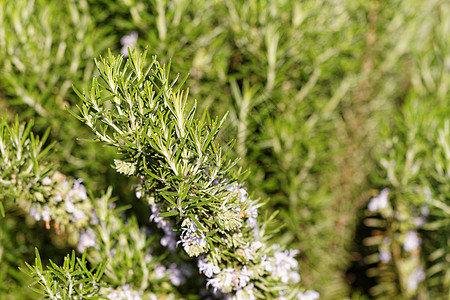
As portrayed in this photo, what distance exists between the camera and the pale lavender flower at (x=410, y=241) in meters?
0.94

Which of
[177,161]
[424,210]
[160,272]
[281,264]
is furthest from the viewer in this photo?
[424,210]

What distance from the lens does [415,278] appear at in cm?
99

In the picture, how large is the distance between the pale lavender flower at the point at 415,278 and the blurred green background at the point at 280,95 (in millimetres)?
26

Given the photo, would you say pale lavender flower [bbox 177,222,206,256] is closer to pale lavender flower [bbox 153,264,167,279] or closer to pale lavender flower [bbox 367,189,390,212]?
pale lavender flower [bbox 153,264,167,279]

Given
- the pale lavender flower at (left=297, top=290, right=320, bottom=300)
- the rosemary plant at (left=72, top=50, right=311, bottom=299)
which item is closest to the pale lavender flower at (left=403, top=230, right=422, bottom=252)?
the pale lavender flower at (left=297, top=290, right=320, bottom=300)

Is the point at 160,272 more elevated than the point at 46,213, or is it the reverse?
the point at 46,213

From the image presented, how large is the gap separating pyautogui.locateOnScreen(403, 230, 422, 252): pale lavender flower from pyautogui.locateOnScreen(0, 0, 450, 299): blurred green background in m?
0.05

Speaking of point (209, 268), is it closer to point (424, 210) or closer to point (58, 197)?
point (58, 197)

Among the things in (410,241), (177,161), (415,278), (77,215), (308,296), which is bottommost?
(415,278)

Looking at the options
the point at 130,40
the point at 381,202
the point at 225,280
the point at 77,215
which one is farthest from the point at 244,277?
the point at 130,40

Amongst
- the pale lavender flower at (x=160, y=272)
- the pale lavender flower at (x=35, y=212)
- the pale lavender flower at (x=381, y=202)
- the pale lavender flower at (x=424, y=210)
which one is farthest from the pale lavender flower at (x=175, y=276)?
the pale lavender flower at (x=424, y=210)

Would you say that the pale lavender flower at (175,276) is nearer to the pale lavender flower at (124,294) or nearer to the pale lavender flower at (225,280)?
the pale lavender flower at (124,294)

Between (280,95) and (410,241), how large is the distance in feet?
1.78

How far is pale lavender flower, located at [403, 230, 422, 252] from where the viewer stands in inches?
37.0
